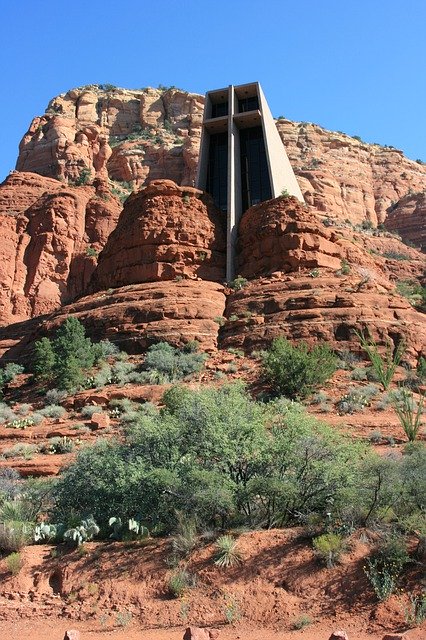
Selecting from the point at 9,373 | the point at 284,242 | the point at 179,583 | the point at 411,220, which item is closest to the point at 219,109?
the point at 284,242

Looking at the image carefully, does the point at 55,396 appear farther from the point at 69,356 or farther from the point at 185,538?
the point at 185,538

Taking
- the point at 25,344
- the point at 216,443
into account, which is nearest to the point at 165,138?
the point at 25,344

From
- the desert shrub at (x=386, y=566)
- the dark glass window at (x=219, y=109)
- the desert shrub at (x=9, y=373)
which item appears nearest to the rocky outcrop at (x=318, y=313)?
the desert shrub at (x=9, y=373)

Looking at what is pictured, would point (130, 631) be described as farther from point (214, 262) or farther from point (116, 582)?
point (214, 262)

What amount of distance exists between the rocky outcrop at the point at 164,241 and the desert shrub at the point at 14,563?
21.8 meters

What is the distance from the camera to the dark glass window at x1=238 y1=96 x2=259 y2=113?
40188 millimetres

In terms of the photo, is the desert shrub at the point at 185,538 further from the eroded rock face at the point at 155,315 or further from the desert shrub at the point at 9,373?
the desert shrub at the point at 9,373

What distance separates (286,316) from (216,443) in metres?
15.2

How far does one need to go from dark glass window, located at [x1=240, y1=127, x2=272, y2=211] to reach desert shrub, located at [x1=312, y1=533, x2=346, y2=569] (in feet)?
97.8

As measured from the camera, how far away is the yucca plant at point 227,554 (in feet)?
30.7

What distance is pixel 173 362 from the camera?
79.0ft

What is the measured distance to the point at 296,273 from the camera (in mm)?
29578

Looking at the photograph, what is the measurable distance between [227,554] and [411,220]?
5892 cm

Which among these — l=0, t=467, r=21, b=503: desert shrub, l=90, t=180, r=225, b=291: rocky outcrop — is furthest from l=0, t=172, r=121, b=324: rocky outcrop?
l=0, t=467, r=21, b=503: desert shrub
